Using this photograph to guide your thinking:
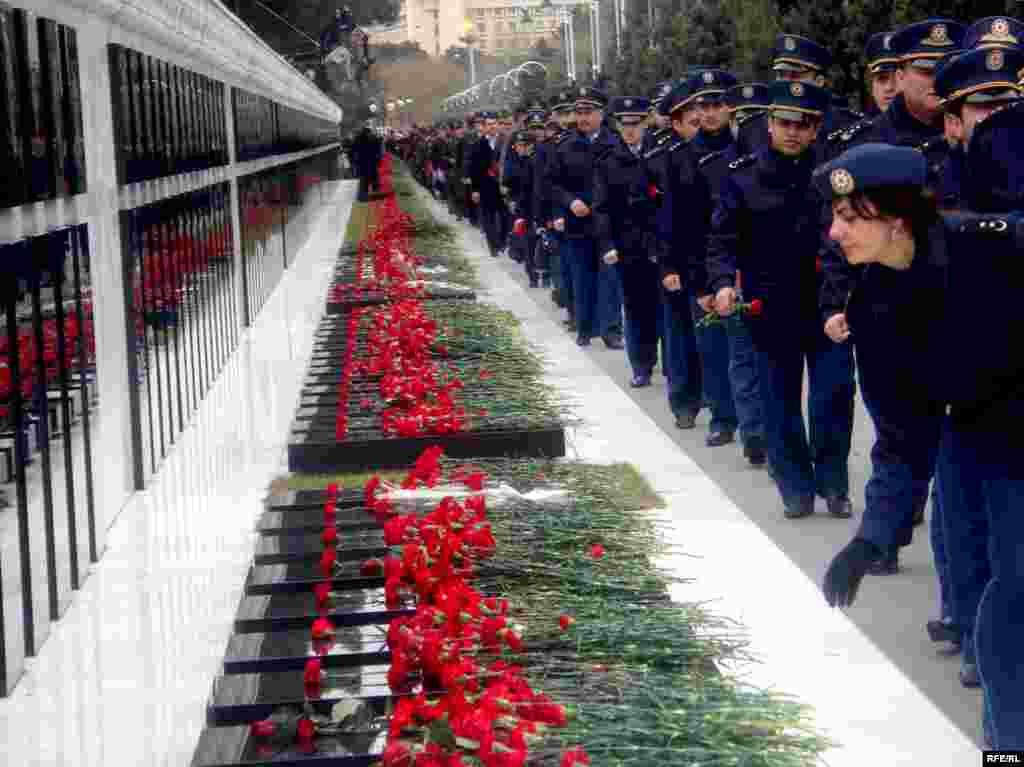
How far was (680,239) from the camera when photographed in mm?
11844

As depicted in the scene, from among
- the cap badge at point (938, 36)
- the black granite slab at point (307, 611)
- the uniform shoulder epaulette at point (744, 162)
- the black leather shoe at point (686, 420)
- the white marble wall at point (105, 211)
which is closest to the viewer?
the white marble wall at point (105, 211)

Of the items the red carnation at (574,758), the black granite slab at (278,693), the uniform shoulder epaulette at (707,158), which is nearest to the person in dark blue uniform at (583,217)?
the uniform shoulder epaulette at (707,158)

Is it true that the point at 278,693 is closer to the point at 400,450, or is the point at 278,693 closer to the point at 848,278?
the point at 848,278

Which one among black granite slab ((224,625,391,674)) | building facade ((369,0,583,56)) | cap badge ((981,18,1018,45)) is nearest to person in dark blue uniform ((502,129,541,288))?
cap badge ((981,18,1018,45))

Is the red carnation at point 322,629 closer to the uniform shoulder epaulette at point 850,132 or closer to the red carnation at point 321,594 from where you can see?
the red carnation at point 321,594

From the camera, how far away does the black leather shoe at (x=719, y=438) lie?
11.5 metres

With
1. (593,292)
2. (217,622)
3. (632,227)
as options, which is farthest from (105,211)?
(593,292)

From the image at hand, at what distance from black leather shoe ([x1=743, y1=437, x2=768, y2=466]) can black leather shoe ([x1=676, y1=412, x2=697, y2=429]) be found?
5.14 ft

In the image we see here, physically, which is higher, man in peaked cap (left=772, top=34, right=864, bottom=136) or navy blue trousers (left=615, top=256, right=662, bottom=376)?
man in peaked cap (left=772, top=34, right=864, bottom=136)

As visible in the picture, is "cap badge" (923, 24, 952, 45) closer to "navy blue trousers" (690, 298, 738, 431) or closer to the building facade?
"navy blue trousers" (690, 298, 738, 431)

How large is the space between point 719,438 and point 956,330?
261 inches

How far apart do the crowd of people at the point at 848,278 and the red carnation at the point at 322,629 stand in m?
1.71

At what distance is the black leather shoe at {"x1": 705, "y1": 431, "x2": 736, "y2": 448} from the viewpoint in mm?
11539

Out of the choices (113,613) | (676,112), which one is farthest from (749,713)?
(676,112)
